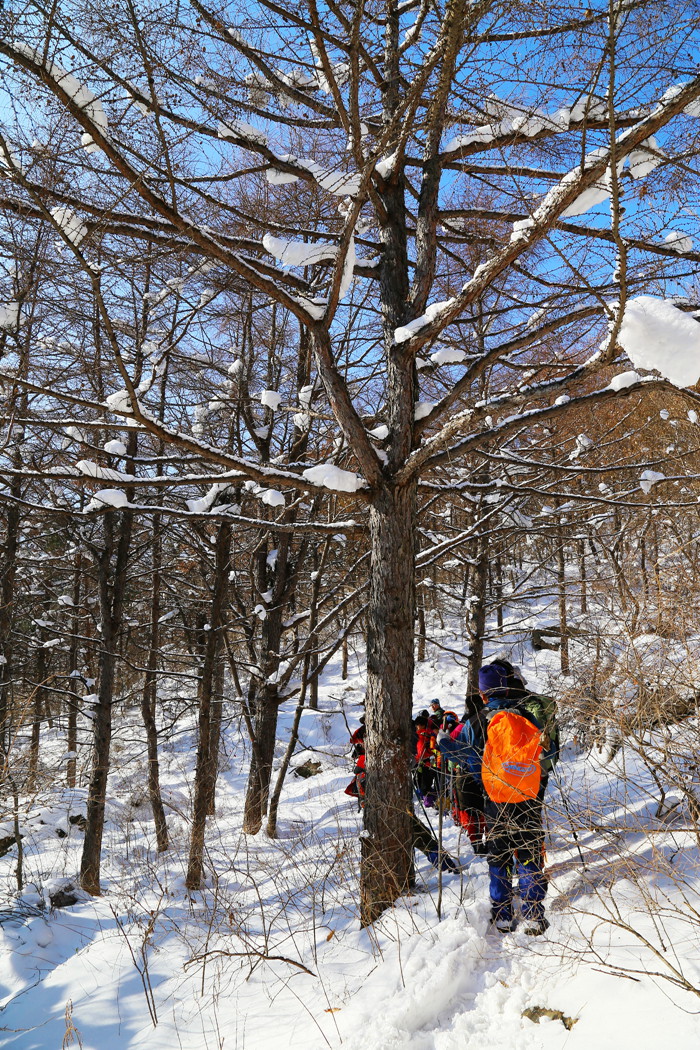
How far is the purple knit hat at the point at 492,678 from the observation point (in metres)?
4.01

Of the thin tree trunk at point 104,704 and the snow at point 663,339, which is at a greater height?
the snow at point 663,339

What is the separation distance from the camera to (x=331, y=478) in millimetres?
3729

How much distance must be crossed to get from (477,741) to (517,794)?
70 cm

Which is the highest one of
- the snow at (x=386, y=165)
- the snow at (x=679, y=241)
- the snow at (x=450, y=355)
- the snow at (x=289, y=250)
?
the snow at (x=386, y=165)

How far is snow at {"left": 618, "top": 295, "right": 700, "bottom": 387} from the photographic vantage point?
2.27m

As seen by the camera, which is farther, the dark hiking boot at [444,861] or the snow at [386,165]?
the snow at [386,165]

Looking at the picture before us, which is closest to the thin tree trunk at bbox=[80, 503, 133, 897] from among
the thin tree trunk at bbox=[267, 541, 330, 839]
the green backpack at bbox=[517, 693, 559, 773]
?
the thin tree trunk at bbox=[267, 541, 330, 839]

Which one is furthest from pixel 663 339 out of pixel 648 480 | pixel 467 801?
pixel 467 801

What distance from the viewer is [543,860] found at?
3455mm

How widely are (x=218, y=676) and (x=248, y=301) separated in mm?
10232

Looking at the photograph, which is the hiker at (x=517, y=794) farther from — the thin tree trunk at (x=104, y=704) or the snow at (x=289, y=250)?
the thin tree trunk at (x=104, y=704)

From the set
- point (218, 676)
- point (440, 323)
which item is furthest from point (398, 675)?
point (218, 676)

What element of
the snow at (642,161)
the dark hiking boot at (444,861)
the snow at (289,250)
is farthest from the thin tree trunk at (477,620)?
the snow at (289,250)

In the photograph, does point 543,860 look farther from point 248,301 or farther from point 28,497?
point 28,497
